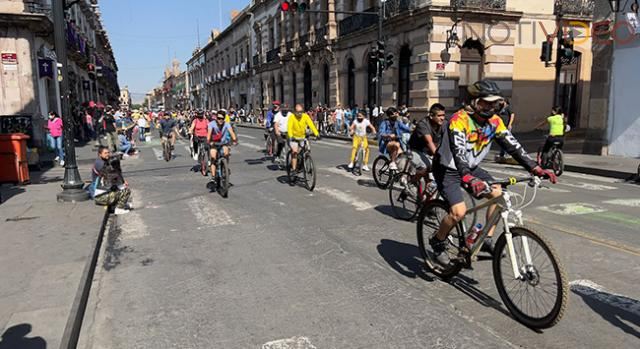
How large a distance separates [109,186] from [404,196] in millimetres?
5362

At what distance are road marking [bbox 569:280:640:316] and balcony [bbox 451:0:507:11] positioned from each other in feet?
68.0

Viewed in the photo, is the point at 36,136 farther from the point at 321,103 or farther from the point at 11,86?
the point at 321,103

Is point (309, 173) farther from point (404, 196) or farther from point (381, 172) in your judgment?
point (404, 196)

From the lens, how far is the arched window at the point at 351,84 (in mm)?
32906

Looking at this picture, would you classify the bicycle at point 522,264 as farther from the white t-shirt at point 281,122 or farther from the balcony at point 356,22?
the balcony at point 356,22

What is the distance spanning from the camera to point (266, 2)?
50.4 m

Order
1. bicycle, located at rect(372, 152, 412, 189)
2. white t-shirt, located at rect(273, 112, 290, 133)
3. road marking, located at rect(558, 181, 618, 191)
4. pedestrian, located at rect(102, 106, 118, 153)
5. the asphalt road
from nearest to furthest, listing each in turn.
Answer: the asphalt road → bicycle, located at rect(372, 152, 412, 189) → road marking, located at rect(558, 181, 618, 191) → white t-shirt, located at rect(273, 112, 290, 133) → pedestrian, located at rect(102, 106, 118, 153)

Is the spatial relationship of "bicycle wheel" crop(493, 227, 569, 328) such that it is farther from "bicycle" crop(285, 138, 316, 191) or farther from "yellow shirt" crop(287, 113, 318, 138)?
"yellow shirt" crop(287, 113, 318, 138)

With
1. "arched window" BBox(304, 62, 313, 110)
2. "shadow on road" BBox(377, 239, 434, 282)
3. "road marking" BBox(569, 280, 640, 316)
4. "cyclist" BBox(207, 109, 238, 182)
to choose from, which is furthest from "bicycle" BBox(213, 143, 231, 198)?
"arched window" BBox(304, 62, 313, 110)

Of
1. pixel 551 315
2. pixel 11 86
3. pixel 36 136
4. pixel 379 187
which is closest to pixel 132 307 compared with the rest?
pixel 551 315

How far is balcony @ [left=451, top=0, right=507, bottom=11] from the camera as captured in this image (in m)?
23.1

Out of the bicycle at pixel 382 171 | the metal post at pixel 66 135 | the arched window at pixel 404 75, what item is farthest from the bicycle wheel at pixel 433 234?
the arched window at pixel 404 75

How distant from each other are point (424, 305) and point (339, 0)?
105ft

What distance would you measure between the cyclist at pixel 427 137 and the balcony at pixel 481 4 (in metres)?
18.2
